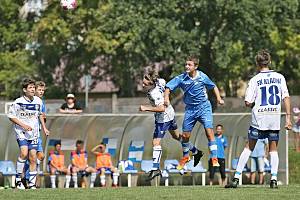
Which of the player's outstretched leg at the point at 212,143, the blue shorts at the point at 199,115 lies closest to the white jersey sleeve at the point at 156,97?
the blue shorts at the point at 199,115

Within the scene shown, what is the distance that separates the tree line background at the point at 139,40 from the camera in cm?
4716

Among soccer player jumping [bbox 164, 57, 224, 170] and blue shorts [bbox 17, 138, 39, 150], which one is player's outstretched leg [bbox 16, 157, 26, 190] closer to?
blue shorts [bbox 17, 138, 39, 150]

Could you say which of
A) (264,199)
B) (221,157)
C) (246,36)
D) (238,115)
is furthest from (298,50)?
(264,199)

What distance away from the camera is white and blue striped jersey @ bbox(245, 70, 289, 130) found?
683 inches

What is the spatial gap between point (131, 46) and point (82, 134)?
63.1ft

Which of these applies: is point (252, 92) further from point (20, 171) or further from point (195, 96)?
point (20, 171)

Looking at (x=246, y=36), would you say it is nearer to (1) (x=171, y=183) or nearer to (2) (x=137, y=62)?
(2) (x=137, y=62)

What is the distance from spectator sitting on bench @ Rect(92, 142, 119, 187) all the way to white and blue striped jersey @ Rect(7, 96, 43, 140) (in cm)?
815

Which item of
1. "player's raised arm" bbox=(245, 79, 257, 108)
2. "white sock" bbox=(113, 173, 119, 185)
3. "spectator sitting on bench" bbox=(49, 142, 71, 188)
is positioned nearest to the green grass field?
"player's raised arm" bbox=(245, 79, 257, 108)

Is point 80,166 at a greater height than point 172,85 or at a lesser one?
lesser

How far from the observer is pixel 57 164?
28062mm

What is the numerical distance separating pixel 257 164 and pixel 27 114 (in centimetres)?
1082

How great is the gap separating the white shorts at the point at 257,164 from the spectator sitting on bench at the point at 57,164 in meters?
5.60

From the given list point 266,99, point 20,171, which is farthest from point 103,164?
point 266,99
